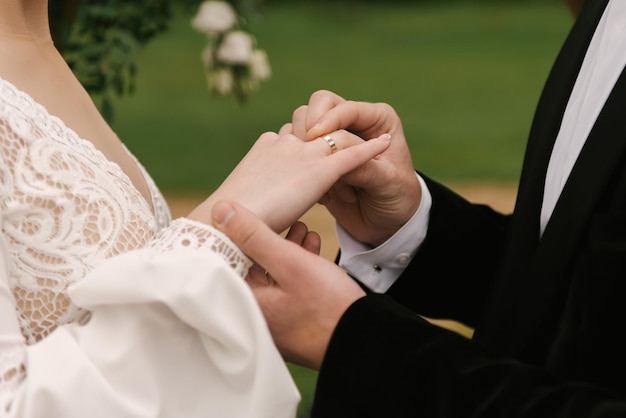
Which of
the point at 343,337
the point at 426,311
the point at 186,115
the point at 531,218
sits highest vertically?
the point at 531,218

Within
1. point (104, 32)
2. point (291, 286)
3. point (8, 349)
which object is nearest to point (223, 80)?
point (104, 32)

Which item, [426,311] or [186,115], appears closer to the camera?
[426,311]

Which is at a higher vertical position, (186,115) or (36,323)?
(36,323)

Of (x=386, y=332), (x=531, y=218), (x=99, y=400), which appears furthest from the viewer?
(x=531, y=218)

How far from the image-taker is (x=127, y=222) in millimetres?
1693

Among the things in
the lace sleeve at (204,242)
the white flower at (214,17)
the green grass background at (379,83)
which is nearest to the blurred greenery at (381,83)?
the green grass background at (379,83)

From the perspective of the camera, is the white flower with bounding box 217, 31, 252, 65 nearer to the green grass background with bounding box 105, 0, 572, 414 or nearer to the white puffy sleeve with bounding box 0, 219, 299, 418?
the green grass background with bounding box 105, 0, 572, 414

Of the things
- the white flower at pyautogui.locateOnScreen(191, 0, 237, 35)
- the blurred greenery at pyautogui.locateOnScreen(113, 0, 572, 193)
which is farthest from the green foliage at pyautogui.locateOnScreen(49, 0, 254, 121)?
the blurred greenery at pyautogui.locateOnScreen(113, 0, 572, 193)

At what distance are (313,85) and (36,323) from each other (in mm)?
13708

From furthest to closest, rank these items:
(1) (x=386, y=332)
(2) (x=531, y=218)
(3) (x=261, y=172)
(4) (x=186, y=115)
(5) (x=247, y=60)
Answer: (4) (x=186, y=115) → (5) (x=247, y=60) → (2) (x=531, y=218) → (3) (x=261, y=172) → (1) (x=386, y=332)

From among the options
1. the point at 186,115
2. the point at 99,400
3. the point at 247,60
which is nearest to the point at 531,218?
the point at 99,400

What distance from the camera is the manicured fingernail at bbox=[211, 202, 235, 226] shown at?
156 cm

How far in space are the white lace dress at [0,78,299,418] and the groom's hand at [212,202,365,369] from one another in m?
0.04

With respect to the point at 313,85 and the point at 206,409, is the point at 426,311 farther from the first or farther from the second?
the point at 313,85
